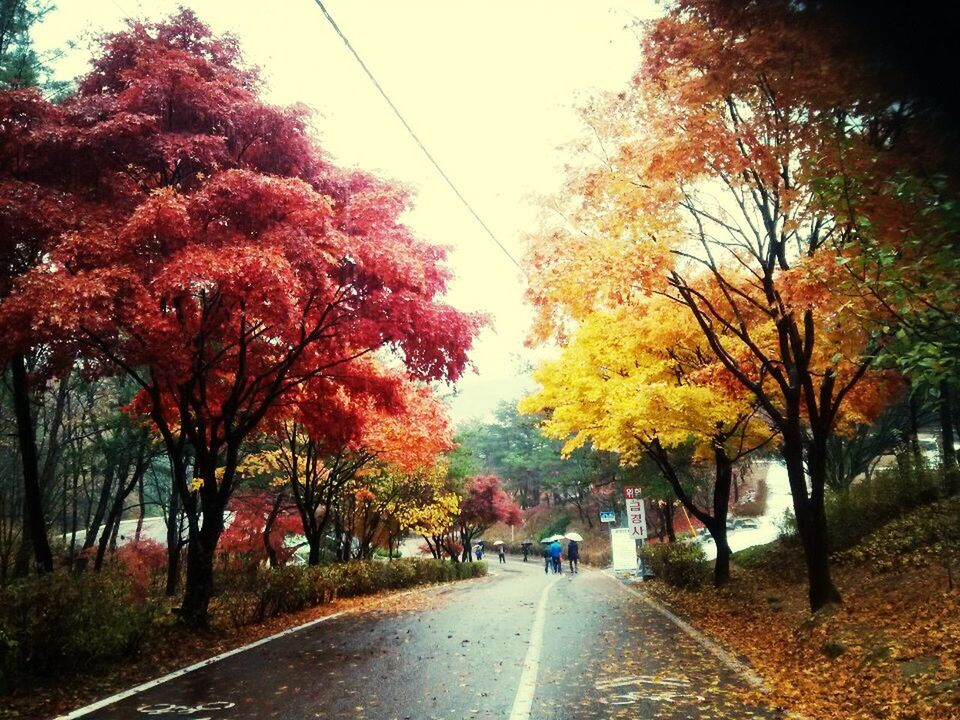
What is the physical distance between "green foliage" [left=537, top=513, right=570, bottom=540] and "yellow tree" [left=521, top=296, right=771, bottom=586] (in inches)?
1963

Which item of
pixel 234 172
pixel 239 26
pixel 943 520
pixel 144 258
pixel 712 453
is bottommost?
pixel 943 520

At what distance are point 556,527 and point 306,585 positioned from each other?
5486 cm

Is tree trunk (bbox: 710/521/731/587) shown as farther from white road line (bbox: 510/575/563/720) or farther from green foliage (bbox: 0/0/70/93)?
green foliage (bbox: 0/0/70/93)

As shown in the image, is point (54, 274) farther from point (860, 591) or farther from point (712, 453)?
point (712, 453)

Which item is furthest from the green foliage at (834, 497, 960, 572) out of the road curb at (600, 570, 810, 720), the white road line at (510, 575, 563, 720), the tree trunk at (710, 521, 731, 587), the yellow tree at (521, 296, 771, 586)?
the white road line at (510, 575, 563, 720)

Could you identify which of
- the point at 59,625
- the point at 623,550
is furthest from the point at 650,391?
the point at 623,550

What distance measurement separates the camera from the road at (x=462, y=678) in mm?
5348

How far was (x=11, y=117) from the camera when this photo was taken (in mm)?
8477

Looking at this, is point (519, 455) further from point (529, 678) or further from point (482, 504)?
point (529, 678)

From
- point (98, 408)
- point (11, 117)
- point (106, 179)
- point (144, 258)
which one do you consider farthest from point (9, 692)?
point (98, 408)

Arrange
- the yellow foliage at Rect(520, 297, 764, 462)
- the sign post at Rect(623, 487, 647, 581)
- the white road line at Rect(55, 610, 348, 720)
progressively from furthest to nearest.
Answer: the sign post at Rect(623, 487, 647, 581) → the yellow foliage at Rect(520, 297, 764, 462) → the white road line at Rect(55, 610, 348, 720)

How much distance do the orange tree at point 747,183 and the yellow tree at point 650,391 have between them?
1827 millimetres

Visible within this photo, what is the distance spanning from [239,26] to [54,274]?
5.28 m

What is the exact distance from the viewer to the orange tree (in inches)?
223
